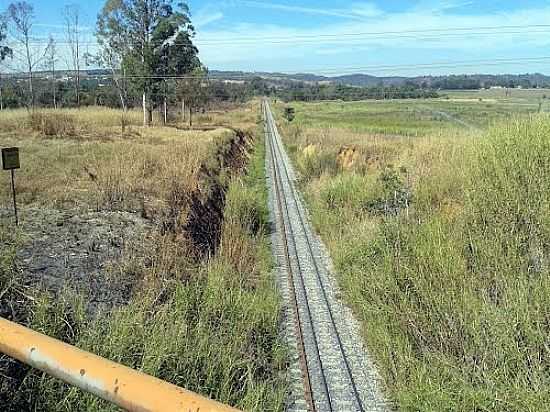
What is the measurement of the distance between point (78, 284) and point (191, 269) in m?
2.54

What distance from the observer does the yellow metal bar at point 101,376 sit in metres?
1.30

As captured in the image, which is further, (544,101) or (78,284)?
(544,101)

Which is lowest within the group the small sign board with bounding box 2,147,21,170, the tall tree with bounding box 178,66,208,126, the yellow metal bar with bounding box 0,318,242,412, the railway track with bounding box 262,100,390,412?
the railway track with bounding box 262,100,390,412

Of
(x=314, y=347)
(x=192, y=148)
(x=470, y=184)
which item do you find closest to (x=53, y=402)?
(x=314, y=347)

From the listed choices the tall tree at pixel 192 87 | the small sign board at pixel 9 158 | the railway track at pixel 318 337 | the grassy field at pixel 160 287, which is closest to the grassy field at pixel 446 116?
the railway track at pixel 318 337

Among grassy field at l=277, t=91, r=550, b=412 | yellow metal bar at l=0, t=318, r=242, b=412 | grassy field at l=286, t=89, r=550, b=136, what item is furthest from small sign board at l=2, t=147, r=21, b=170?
yellow metal bar at l=0, t=318, r=242, b=412

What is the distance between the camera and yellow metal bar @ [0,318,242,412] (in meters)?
1.30

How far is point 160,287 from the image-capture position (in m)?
8.95

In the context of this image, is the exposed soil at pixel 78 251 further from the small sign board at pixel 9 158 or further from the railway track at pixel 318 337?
the railway track at pixel 318 337

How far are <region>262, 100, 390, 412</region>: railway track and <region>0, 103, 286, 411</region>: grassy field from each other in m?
0.41

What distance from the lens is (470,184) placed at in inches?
380

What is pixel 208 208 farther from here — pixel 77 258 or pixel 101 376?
pixel 101 376

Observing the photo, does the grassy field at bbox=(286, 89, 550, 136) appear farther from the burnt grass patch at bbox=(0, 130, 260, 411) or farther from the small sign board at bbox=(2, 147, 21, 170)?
the small sign board at bbox=(2, 147, 21, 170)

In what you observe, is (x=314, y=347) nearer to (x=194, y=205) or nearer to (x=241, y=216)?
(x=194, y=205)
